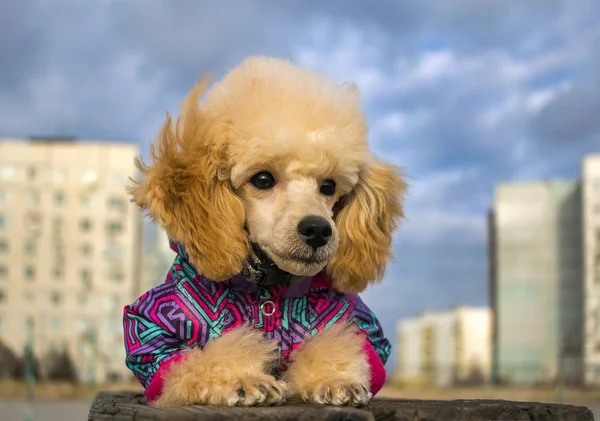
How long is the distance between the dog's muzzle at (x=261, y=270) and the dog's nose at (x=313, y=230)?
13cm

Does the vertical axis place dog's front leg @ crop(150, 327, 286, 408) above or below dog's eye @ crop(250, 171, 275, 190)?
below

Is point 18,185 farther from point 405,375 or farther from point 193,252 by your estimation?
point 193,252

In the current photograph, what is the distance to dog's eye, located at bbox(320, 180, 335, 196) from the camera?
Result: 1840 mm

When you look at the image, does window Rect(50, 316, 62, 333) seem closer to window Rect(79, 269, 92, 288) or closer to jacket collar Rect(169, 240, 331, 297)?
window Rect(79, 269, 92, 288)

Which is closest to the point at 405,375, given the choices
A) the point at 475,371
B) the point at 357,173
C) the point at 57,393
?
the point at 475,371

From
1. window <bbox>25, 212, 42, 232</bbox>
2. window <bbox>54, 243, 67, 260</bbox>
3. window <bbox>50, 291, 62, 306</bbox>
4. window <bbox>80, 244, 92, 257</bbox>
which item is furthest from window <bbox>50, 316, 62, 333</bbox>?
window <bbox>25, 212, 42, 232</bbox>

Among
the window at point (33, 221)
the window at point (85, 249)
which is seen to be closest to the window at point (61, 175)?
the window at point (33, 221)

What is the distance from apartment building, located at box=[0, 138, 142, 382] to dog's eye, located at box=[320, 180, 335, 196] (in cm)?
1718

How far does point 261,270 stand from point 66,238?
1814 cm

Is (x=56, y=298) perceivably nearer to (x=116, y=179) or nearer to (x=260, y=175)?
(x=116, y=179)

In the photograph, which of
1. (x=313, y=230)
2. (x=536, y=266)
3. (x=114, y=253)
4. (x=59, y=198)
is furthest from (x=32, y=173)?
(x=313, y=230)

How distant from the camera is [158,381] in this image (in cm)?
166

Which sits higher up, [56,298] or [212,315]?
[56,298]

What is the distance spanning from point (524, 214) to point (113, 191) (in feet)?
39.5
